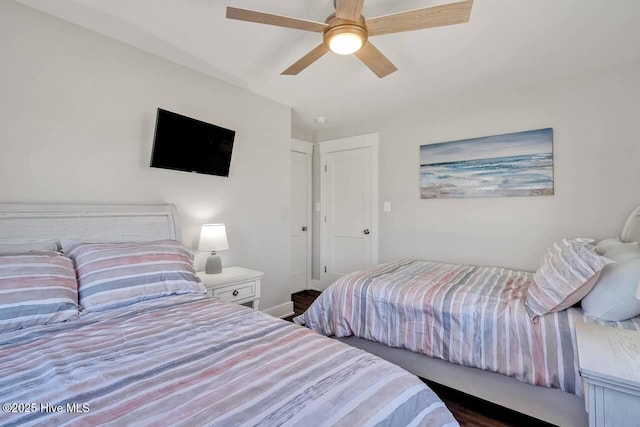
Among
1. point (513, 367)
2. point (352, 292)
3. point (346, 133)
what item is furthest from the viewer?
point (346, 133)

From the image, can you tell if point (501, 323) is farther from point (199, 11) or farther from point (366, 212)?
point (199, 11)

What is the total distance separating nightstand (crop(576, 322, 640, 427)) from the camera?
0.91 metres

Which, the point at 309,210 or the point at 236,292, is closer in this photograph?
the point at 236,292

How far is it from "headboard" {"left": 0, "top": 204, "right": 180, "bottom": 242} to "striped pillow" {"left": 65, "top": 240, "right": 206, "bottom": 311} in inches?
7.1


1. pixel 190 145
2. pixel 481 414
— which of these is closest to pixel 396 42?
pixel 190 145

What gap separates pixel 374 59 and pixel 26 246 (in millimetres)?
2362

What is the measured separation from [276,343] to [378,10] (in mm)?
1940

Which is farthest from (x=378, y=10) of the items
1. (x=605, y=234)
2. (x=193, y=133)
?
(x=605, y=234)

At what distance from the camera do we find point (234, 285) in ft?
8.00

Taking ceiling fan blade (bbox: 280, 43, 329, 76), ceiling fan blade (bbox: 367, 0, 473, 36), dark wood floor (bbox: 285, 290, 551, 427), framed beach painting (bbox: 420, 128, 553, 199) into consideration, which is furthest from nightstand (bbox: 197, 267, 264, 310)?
framed beach painting (bbox: 420, 128, 553, 199)

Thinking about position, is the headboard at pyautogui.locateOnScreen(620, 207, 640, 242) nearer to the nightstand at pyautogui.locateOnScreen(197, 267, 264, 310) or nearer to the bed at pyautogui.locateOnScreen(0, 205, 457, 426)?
the bed at pyautogui.locateOnScreen(0, 205, 457, 426)

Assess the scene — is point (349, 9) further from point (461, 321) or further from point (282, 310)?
point (282, 310)

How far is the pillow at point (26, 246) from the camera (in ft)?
5.26

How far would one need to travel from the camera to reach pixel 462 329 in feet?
5.90
